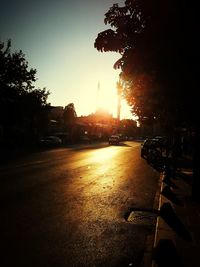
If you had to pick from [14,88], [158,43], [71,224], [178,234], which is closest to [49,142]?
[14,88]

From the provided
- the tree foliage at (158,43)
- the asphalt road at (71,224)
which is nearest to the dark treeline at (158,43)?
the tree foliage at (158,43)

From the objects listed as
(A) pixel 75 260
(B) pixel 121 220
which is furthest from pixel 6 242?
(B) pixel 121 220

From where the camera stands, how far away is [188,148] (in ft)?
155

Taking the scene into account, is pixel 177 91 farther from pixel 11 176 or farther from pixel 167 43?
pixel 11 176

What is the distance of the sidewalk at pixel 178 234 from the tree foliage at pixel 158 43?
10.0ft

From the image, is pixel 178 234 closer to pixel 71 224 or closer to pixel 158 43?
pixel 71 224

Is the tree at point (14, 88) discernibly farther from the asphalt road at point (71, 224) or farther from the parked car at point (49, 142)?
the asphalt road at point (71, 224)

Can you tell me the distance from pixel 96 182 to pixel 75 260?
9968 mm

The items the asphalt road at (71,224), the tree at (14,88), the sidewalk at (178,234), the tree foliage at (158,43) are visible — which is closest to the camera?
the sidewalk at (178,234)

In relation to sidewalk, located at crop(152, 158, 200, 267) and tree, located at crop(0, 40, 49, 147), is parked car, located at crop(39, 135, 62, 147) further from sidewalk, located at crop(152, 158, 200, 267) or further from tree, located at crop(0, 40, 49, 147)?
sidewalk, located at crop(152, 158, 200, 267)

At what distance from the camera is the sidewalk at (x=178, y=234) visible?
20.5 ft

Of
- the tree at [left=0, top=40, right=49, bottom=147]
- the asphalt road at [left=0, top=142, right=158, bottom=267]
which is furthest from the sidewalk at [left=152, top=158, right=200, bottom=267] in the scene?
the tree at [left=0, top=40, right=49, bottom=147]

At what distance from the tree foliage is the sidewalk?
3.05 meters

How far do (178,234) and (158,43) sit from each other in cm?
404
